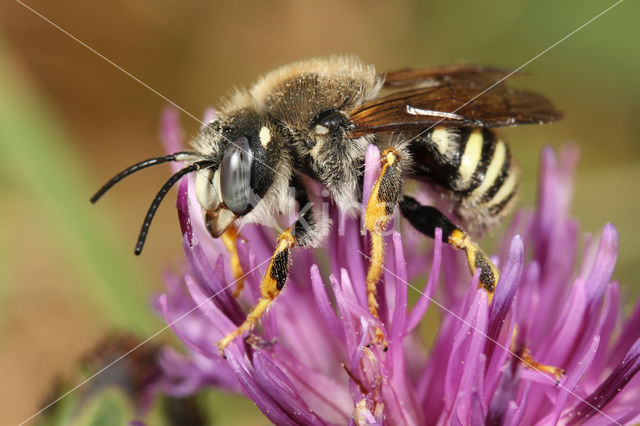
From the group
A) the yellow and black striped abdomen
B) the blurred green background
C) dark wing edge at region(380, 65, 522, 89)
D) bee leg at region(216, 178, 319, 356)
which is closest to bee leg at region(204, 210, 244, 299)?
bee leg at region(216, 178, 319, 356)

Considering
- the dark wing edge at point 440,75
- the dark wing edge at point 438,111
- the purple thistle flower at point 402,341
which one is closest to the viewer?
the purple thistle flower at point 402,341

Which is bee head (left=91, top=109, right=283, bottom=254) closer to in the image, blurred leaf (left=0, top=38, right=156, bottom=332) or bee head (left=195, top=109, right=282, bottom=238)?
bee head (left=195, top=109, right=282, bottom=238)

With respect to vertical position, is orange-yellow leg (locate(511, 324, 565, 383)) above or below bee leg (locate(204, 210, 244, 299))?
above

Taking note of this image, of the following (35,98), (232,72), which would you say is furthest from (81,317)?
(232,72)

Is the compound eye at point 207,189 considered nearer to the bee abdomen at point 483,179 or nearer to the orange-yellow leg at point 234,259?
the orange-yellow leg at point 234,259

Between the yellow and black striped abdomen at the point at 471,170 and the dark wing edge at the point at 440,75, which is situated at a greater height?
the dark wing edge at the point at 440,75

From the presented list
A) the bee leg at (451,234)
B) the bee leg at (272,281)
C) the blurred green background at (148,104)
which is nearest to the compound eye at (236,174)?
the bee leg at (272,281)

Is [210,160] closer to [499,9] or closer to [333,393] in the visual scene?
[333,393]
